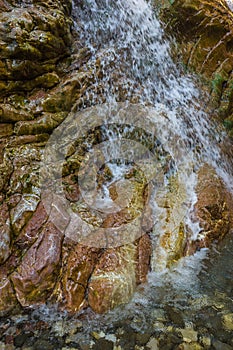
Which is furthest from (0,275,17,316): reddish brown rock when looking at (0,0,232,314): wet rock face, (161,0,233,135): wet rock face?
(161,0,233,135): wet rock face

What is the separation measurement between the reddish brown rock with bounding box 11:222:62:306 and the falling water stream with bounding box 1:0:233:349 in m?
0.26

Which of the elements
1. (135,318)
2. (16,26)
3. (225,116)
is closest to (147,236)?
(135,318)

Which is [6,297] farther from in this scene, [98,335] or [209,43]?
[209,43]

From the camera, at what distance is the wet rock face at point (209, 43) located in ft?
24.3

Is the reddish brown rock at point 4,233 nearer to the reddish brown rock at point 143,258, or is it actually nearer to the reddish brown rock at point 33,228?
the reddish brown rock at point 33,228

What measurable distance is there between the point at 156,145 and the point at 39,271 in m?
3.45

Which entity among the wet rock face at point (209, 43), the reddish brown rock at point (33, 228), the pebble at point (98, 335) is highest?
the wet rock face at point (209, 43)

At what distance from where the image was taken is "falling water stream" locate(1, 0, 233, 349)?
3477 mm

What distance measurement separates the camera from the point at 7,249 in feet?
12.1

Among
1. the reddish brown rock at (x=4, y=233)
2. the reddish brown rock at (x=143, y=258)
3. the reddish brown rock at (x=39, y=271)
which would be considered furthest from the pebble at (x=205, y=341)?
the reddish brown rock at (x=4, y=233)

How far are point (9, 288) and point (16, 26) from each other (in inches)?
160

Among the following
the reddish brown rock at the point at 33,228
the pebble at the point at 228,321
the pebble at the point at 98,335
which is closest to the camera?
the pebble at the point at 98,335

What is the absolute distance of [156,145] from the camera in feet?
19.1

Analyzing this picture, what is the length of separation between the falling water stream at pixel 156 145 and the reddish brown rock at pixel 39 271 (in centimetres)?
26
